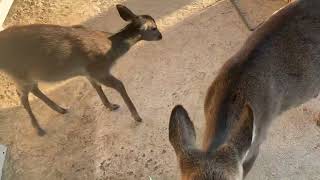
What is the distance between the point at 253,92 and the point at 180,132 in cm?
79

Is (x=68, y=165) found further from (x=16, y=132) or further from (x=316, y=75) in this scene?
(x=316, y=75)

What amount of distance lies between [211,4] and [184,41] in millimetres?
577

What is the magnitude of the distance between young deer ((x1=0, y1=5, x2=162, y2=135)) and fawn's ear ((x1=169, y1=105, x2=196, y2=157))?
5.72ft

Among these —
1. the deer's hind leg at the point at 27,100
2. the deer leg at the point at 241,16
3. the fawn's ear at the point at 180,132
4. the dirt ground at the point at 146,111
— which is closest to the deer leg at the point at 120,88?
the dirt ground at the point at 146,111

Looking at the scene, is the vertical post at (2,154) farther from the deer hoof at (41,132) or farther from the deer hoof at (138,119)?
the deer hoof at (138,119)

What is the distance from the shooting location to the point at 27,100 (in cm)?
448

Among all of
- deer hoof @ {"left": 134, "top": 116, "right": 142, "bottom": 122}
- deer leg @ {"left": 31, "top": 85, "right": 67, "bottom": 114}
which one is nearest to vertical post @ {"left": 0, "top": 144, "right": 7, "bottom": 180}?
deer leg @ {"left": 31, "top": 85, "right": 67, "bottom": 114}

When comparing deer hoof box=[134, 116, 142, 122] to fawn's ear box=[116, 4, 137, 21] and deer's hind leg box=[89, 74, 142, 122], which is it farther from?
fawn's ear box=[116, 4, 137, 21]

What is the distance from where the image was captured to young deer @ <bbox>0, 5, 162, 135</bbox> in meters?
Result: 4.09

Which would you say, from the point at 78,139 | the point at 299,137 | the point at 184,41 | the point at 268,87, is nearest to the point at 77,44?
the point at 78,139

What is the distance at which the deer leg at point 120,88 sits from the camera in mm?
4406

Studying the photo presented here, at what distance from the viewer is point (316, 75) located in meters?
3.70

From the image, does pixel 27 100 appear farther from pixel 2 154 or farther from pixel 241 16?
pixel 241 16

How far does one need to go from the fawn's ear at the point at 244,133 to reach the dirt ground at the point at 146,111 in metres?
1.36
